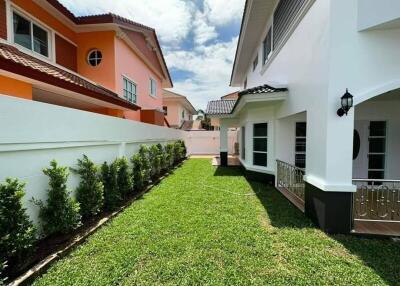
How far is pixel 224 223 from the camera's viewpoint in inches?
209

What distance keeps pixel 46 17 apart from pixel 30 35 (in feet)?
4.48

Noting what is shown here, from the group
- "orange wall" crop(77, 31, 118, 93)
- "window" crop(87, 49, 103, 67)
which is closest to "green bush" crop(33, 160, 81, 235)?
"orange wall" crop(77, 31, 118, 93)

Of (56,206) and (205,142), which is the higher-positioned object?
(205,142)

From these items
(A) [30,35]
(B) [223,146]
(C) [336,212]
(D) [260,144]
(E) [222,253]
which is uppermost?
(A) [30,35]

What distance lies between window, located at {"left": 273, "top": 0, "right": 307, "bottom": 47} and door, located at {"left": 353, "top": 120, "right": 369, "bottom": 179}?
Result: 412cm

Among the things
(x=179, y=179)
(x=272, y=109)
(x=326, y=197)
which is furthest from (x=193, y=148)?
(x=326, y=197)

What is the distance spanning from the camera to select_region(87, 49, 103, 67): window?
11.3m

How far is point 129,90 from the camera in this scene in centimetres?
1341

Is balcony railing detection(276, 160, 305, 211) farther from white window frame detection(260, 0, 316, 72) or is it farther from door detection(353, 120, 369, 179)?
white window frame detection(260, 0, 316, 72)

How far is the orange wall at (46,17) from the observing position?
811cm

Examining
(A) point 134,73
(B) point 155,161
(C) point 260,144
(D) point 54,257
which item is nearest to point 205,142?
(A) point 134,73

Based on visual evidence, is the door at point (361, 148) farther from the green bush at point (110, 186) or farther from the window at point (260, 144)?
the green bush at point (110, 186)

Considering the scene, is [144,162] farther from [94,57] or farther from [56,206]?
[94,57]

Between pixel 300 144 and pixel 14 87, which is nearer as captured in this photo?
pixel 14 87
